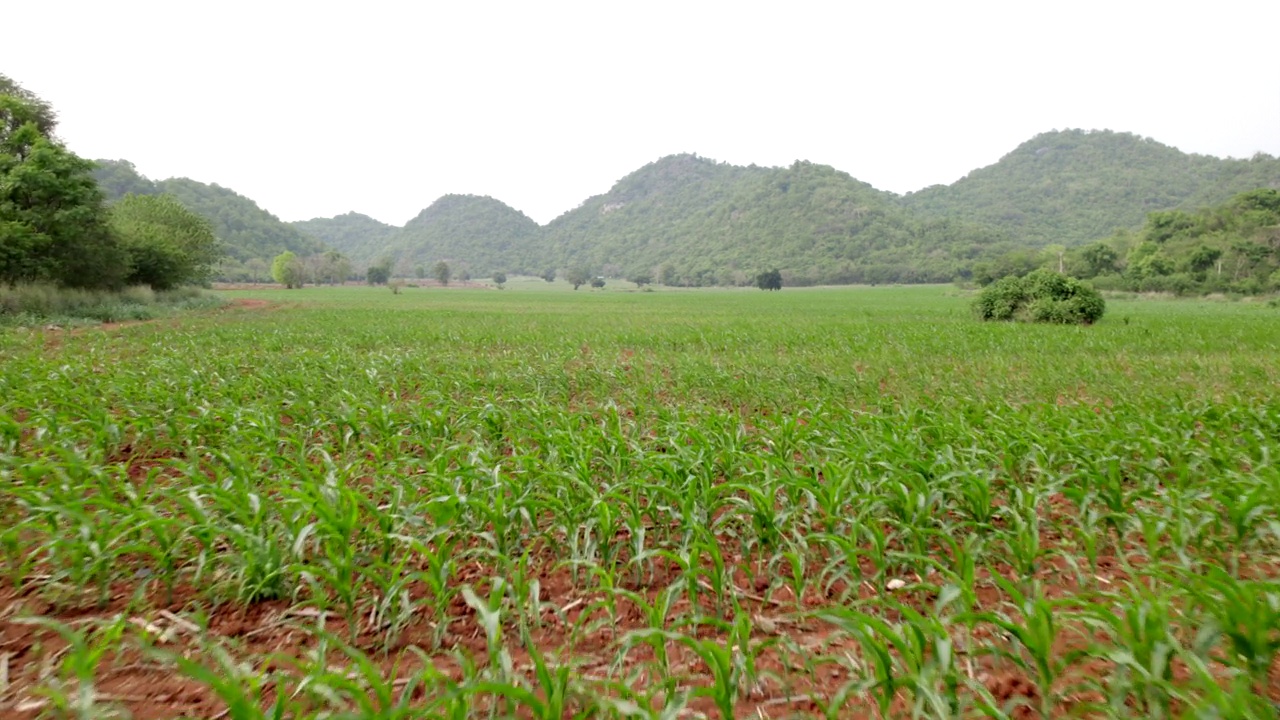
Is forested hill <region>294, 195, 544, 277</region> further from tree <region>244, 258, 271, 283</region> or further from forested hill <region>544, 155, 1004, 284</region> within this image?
tree <region>244, 258, 271, 283</region>

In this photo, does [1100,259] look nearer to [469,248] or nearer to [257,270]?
[257,270]

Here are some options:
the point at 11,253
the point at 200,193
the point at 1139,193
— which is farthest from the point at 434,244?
the point at 1139,193

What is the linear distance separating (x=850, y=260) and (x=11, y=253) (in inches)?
4490

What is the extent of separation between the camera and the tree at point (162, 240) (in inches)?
1112

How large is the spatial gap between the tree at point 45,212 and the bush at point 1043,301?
117ft

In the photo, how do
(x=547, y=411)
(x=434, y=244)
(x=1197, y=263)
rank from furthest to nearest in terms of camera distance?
(x=434, y=244), (x=1197, y=263), (x=547, y=411)

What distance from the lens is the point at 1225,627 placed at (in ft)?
6.14

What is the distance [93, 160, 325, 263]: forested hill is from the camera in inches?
3659

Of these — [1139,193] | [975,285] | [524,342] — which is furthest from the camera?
[1139,193]

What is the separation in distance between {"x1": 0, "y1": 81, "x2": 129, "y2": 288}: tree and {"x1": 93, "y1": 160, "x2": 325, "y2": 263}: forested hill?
84.6 m

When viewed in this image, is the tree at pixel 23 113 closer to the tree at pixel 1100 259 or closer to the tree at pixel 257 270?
the tree at pixel 257 270

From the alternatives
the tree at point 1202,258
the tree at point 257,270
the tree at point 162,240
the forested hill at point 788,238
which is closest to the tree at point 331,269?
the tree at point 257,270

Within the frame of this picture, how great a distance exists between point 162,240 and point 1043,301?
4320cm

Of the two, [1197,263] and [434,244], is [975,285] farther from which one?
[434,244]
